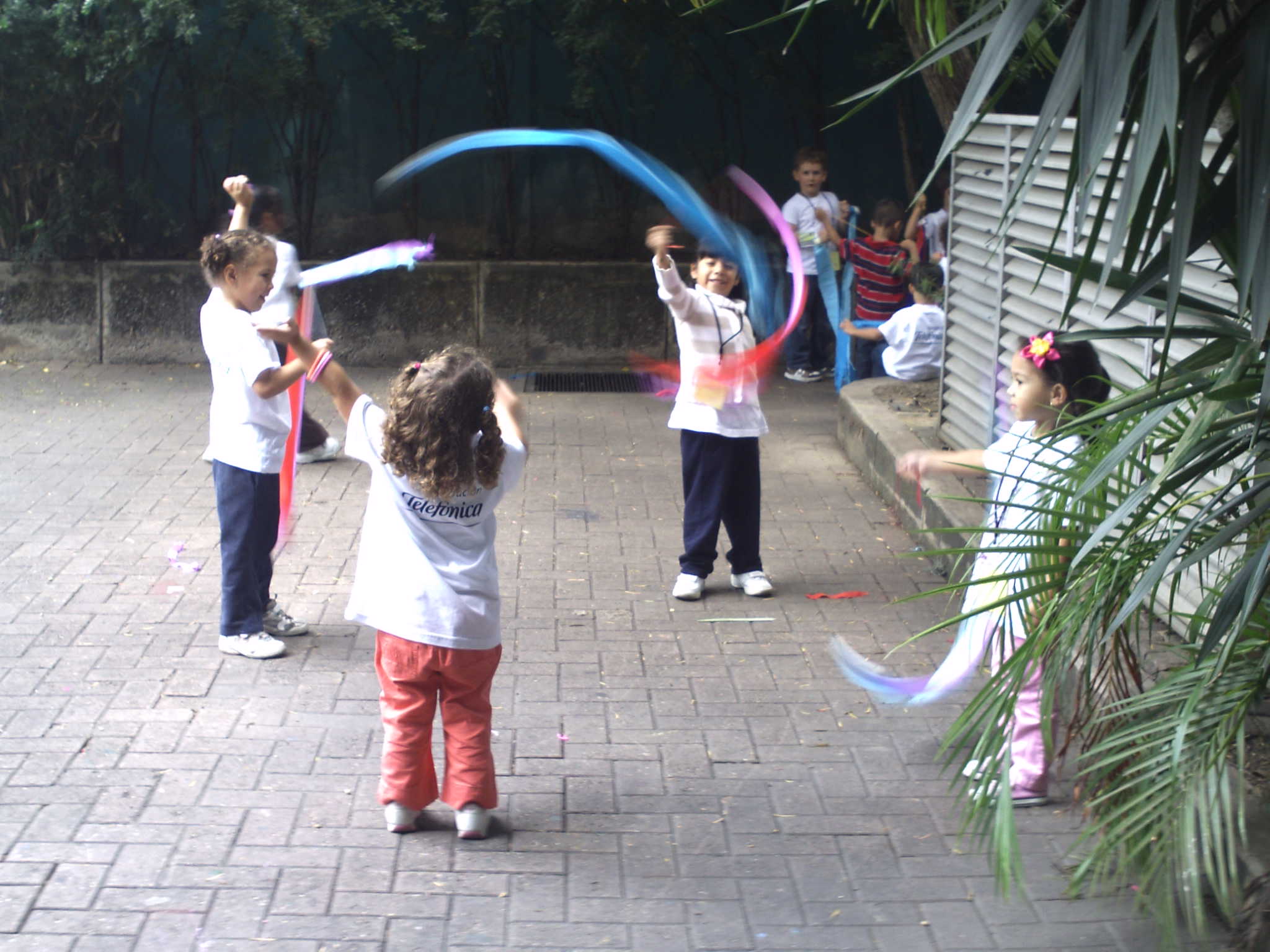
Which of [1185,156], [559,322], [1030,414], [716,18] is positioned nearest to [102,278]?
[559,322]

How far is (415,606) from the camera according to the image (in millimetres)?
3936

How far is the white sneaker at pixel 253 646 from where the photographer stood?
5.38m

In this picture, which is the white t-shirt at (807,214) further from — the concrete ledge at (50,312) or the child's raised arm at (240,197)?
the concrete ledge at (50,312)

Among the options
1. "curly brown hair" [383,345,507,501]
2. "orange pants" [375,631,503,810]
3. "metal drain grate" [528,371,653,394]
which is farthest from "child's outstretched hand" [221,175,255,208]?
"metal drain grate" [528,371,653,394]

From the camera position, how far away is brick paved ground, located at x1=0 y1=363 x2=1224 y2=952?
3.61 metres

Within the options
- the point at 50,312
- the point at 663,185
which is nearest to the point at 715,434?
the point at 663,185

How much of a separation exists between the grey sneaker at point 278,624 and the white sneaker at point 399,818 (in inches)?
68.8

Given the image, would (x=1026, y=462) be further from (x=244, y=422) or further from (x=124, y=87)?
(x=124, y=87)

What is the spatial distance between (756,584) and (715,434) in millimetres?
709

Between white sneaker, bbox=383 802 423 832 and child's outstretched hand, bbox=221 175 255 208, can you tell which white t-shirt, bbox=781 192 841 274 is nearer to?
child's outstretched hand, bbox=221 175 255 208

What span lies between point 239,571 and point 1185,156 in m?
4.00

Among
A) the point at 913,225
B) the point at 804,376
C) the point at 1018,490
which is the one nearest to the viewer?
the point at 1018,490

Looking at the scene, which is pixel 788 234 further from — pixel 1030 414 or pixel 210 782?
pixel 210 782

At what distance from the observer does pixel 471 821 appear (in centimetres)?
399
